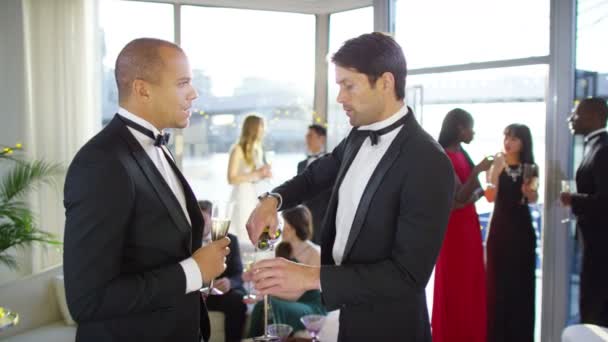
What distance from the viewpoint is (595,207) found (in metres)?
3.68

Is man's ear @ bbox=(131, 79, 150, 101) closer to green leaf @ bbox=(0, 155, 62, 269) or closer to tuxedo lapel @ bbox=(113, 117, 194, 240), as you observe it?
tuxedo lapel @ bbox=(113, 117, 194, 240)

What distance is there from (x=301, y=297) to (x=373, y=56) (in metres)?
2.71

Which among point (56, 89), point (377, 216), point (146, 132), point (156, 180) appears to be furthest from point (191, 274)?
point (56, 89)

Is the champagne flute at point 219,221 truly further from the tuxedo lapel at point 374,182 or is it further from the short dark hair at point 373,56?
the short dark hair at point 373,56

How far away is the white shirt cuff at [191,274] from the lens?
1617 mm

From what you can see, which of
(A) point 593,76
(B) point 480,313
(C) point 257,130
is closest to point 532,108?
(A) point 593,76

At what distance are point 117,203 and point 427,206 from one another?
0.85 metres

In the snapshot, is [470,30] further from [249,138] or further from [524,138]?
[249,138]

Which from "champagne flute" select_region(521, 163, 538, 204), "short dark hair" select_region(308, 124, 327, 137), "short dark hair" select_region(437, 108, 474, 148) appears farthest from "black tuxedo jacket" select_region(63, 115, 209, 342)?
"short dark hair" select_region(308, 124, 327, 137)

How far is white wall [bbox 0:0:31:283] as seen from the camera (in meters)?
5.06

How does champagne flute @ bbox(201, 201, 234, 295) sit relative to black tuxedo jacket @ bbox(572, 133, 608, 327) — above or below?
above

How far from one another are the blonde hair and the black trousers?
6.05ft

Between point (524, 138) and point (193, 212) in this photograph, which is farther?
point (524, 138)

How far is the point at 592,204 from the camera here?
3686mm
